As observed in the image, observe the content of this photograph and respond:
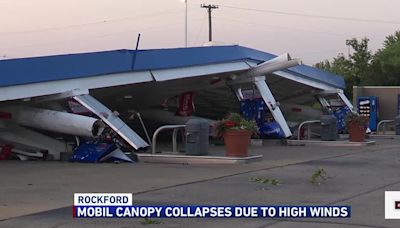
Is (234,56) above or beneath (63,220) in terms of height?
above

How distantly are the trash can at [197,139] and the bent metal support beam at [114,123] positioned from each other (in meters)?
1.70

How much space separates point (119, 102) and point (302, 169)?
13.3m

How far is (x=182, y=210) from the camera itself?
8422 millimetres

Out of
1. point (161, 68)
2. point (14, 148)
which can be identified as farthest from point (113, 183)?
point (161, 68)

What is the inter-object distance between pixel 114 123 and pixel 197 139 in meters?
2.81

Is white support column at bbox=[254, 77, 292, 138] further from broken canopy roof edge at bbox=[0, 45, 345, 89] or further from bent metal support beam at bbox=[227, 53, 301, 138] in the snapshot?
broken canopy roof edge at bbox=[0, 45, 345, 89]

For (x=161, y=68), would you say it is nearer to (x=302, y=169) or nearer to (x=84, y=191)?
(x=302, y=169)

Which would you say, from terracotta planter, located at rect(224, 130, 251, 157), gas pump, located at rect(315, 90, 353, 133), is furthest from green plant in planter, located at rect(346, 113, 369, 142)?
terracotta planter, located at rect(224, 130, 251, 157)

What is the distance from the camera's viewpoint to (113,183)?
11969 mm

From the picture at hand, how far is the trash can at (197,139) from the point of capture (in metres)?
16.9

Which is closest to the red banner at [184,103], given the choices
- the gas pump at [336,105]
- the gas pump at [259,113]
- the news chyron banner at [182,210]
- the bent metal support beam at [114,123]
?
the gas pump at [259,113]

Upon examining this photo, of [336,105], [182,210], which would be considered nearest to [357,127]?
[336,105]

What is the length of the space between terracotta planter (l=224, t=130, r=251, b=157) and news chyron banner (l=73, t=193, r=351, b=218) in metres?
7.79

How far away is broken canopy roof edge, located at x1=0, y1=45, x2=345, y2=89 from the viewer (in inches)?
709
